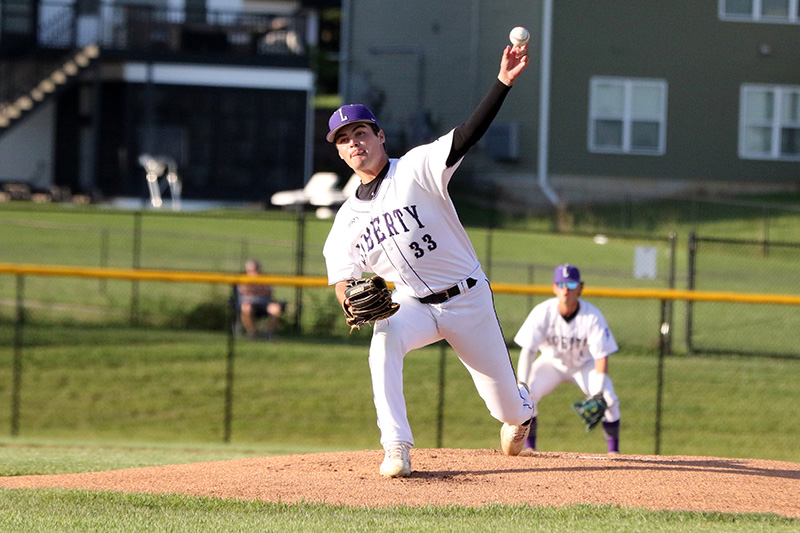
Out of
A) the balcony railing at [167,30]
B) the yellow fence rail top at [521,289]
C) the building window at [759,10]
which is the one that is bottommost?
the yellow fence rail top at [521,289]

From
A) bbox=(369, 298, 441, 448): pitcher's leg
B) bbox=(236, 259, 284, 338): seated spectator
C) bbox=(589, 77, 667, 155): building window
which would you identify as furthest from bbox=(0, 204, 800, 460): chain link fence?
bbox=(589, 77, 667, 155): building window

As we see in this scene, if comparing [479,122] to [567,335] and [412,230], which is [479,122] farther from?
[567,335]

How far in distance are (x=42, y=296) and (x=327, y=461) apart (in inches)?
487

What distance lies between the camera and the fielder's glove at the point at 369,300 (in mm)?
5371

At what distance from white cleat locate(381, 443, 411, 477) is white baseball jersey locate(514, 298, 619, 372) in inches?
125

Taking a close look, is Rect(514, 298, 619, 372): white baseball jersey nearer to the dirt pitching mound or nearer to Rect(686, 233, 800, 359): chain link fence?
the dirt pitching mound

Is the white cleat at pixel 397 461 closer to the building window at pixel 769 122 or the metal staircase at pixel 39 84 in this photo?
the building window at pixel 769 122

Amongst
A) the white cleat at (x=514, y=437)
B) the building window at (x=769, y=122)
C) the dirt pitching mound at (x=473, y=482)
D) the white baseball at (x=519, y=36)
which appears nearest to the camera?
the white baseball at (x=519, y=36)

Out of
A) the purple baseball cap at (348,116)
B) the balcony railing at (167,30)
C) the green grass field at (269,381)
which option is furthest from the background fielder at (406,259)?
the balcony railing at (167,30)

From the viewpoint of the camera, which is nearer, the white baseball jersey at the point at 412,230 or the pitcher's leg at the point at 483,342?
the white baseball jersey at the point at 412,230

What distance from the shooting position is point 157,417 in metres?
12.4

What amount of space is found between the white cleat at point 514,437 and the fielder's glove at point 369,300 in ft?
4.40

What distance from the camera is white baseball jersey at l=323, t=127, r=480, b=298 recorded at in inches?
210

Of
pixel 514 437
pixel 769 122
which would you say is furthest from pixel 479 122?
→ pixel 769 122
